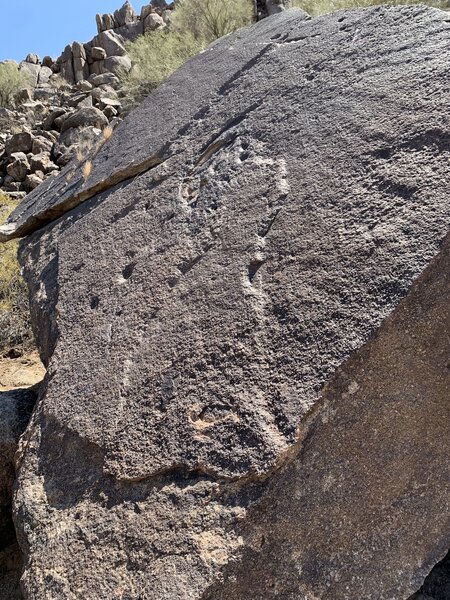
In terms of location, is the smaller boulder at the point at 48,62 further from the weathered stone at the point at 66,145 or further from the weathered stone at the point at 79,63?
the weathered stone at the point at 66,145

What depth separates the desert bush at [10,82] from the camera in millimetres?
15914

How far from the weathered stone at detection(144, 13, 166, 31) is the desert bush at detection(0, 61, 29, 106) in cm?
460

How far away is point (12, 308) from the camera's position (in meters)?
5.06

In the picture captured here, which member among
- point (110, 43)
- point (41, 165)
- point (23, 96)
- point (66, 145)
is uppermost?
point (110, 43)

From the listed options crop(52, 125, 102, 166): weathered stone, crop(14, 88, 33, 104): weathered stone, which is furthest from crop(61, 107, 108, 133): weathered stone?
crop(14, 88, 33, 104): weathered stone

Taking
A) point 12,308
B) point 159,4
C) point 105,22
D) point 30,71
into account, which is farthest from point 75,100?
point 159,4

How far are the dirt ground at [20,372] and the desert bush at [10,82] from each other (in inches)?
513

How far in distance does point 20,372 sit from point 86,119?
7.58 m

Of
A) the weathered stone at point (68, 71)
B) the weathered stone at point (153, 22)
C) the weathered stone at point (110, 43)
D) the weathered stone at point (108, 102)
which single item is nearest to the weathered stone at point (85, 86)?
the weathered stone at point (108, 102)

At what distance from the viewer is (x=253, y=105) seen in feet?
8.46

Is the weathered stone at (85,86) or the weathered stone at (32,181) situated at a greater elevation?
the weathered stone at (85,86)

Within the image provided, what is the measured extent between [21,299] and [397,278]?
13.6 feet

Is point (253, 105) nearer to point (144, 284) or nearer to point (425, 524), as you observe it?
point (144, 284)

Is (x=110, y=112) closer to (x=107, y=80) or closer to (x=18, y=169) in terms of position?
(x=18, y=169)
